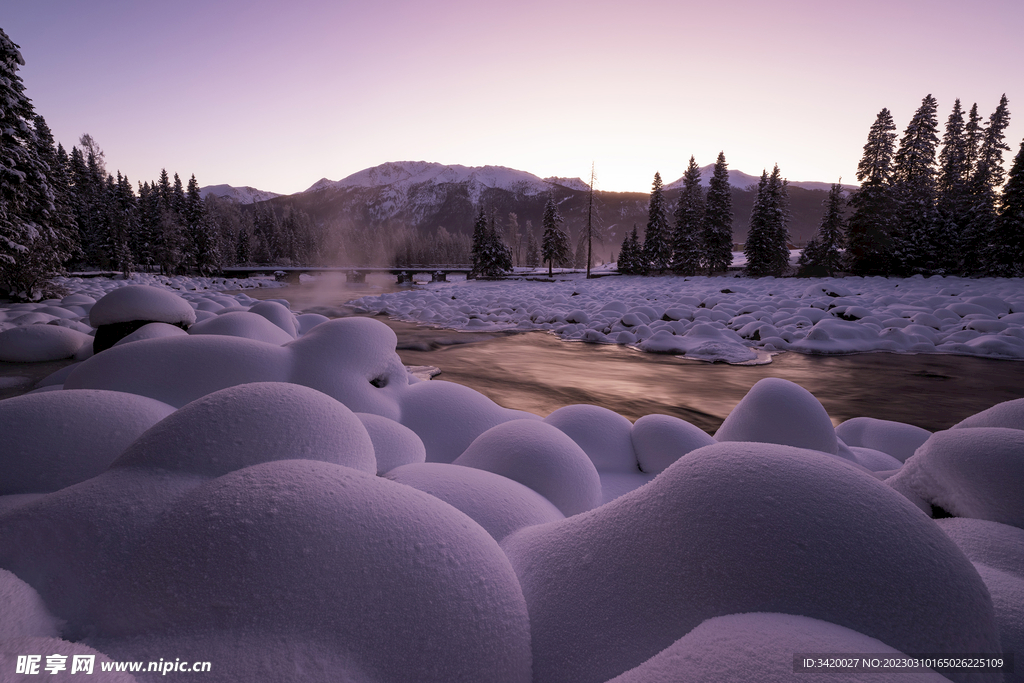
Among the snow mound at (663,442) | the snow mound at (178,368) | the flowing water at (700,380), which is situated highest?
the snow mound at (178,368)

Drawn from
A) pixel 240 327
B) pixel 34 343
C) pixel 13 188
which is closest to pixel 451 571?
pixel 240 327

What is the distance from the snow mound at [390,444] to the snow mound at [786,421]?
2184 mm

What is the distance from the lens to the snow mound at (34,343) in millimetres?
5613

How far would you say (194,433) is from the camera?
1.29m

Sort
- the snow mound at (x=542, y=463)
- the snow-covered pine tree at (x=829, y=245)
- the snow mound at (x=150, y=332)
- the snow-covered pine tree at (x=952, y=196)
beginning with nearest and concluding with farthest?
the snow mound at (x=542, y=463)
the snow mound at (x=150, y=332)
the snow-covered pine tree at (x=952, y=196)
the snow-covered pine tree at (x=829, y=245)

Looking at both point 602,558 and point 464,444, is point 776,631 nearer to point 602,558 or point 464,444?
point 602,558

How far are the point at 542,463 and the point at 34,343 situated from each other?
7396 mm

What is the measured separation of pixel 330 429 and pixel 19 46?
18359 mm

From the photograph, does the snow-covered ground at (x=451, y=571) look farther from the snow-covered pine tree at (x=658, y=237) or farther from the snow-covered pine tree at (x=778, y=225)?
the snow-covered pine tree at (x=658, y=237)

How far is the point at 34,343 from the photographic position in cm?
563

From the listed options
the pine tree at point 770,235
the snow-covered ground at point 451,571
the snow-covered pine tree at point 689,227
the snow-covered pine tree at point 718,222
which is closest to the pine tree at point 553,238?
the snow-covered pine tree at point 689,227

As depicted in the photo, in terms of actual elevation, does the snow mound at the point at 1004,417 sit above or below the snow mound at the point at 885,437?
above

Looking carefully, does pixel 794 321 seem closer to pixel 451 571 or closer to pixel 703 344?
pixel 703 344

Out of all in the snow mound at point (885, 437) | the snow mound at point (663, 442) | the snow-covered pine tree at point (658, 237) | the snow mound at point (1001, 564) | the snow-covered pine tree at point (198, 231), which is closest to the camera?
the snow mound at point (1001, 564)
